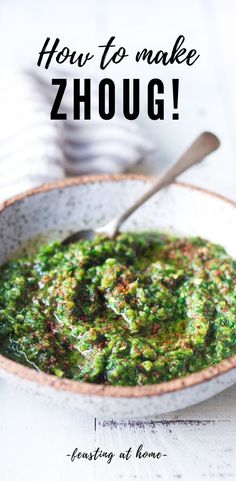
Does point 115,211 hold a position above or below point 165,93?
below

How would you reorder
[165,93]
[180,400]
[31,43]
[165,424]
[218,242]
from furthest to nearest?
[31,43] < [165,93] < [218,242] < [165,424] < [180,400]

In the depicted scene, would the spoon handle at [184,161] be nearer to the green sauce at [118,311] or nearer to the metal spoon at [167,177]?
the metal spoon at [167,177]

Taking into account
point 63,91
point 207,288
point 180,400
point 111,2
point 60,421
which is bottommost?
point 60,421

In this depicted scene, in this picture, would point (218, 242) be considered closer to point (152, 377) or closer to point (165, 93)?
point (152, 377)

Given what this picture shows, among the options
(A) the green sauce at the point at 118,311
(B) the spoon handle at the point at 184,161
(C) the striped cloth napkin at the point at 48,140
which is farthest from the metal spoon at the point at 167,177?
(C) the striped cloth napkin at the point at 48,140

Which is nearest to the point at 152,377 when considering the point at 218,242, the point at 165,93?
the point at 218,242

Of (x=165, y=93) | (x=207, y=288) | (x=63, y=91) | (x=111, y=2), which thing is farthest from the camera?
(x=111, y=2)

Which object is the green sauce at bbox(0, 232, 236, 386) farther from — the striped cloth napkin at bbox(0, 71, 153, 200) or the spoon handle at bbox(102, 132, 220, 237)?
the striped cloth napkin at bbox(0, 71, 153, 200)
